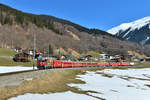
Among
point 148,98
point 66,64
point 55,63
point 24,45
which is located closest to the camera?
point 148,98

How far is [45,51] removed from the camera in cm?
17438

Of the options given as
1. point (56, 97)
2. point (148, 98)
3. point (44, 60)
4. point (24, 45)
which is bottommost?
point (148, 98)

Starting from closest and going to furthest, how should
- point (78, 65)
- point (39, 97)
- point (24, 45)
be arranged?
point (39, 97) → point (78, 65) → point (24, 45)

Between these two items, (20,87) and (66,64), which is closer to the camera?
(20,87)

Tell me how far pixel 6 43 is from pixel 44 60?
146112 millimetres

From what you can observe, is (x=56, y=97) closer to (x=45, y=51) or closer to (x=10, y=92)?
(x=10, y=92)

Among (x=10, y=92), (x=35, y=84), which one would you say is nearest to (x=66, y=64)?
(x=35, y=84)

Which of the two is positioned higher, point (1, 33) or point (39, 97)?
point (1, 33)

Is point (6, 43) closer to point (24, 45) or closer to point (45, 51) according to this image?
point (24, 45)

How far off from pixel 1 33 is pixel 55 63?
15761 centimetres

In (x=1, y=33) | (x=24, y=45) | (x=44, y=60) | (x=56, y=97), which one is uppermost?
(x=1, y=33)

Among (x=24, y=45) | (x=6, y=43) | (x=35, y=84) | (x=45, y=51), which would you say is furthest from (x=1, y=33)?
(x=35, y=84)

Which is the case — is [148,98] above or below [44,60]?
below

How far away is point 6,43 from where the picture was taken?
182 m
